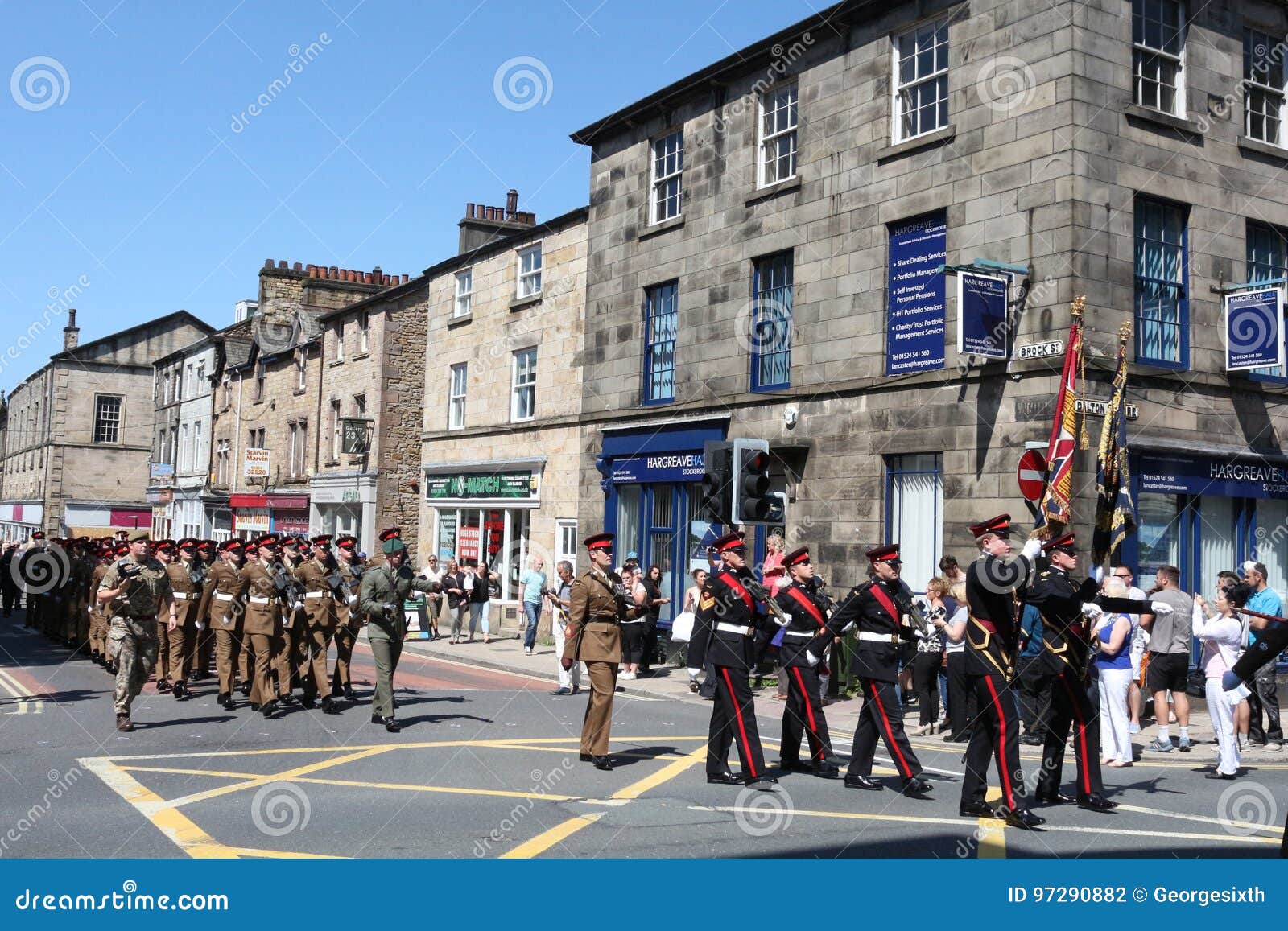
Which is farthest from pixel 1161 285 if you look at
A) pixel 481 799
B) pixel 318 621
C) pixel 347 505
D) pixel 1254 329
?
pixel 347 505

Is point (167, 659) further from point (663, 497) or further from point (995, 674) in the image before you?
point (995, 674)

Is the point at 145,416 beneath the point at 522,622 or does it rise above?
above

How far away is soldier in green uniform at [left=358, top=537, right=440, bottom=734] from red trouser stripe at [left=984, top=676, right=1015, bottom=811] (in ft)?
20.6

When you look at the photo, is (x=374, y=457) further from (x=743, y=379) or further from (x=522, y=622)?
(x=743, y=379)

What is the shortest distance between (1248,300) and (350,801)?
46.3ft

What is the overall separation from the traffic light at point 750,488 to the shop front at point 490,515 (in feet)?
39.3

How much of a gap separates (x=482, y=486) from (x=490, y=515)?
77 centimetres

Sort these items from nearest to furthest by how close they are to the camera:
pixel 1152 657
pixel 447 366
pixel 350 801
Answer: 1. pixel 350 801
2. pixel 1152 657
3. pixel 447 366

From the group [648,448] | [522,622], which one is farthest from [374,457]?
[648,448]

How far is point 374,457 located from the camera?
108ft

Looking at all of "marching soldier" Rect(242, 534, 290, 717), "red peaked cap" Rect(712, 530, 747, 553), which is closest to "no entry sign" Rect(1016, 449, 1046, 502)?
"red peaked cap" Rect(712, 530, 747, 553)

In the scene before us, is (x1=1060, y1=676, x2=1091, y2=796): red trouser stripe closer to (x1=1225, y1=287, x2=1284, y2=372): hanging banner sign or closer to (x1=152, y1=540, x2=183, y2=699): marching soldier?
(x1=1225, y1=287, x2=1284, y2=372): hanging banner sign

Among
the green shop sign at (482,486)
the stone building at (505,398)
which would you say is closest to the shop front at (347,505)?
the stone building at (505,398)

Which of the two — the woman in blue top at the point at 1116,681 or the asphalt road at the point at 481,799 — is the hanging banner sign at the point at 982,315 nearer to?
the woman in blue top at the point at 1116,681
